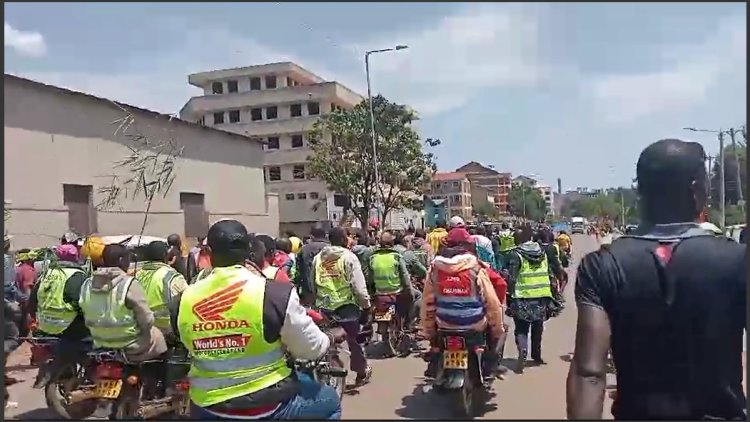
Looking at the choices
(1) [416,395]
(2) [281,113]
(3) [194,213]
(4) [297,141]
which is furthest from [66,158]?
(2) [281,113]

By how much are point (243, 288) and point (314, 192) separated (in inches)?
1874

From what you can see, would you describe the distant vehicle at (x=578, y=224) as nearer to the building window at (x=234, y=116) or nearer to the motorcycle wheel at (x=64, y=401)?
the building window at (x=234, y=116)

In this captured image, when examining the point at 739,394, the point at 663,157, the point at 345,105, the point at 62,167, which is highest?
the point at 345,105

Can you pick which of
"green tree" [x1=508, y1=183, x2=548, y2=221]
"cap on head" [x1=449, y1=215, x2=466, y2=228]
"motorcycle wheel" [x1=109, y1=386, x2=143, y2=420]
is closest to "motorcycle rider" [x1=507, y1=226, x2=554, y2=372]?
"cap on head" [x1=449, y1=215, x2=466, y2=228]

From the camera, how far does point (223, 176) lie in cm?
2756

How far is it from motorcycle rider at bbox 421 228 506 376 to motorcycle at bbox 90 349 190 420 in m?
2.19

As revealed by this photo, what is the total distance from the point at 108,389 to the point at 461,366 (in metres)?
2.83

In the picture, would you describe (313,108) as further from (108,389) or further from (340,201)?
(108,389)

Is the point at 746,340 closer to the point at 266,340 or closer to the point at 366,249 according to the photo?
the point at 266,340

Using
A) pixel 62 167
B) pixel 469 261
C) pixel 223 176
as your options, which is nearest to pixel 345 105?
pixel 223 176

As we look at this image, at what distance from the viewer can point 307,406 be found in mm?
3436

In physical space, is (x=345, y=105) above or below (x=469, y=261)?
above

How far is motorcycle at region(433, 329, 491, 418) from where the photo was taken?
6.12m

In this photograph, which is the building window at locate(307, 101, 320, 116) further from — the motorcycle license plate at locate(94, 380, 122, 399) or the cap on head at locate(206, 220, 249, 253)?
the cap on head at locate(206, 220, 249, 253)
